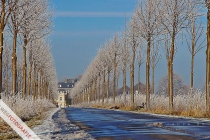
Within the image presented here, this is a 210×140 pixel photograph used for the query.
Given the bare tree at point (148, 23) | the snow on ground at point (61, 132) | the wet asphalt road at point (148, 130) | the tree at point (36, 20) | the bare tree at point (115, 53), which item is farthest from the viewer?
the bare tree at point (115, 53)

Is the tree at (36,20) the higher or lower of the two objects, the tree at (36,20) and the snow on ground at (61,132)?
the higher

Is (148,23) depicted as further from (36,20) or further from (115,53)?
(115,53)

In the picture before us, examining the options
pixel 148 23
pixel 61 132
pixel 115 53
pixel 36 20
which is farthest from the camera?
pixel 115 53

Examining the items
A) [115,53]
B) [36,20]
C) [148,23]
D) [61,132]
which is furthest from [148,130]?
[115,53]

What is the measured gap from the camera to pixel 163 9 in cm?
3622

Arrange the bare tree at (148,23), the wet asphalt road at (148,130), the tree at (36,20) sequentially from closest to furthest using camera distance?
the wet asphalt road at (148,130)
the tree at (36,20)
the bare tree at (148,23)

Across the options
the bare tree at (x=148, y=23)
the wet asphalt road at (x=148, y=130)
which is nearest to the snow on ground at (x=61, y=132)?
the wet asphalt road at (x=148, y=130)

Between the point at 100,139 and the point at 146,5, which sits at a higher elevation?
the point at 146,5

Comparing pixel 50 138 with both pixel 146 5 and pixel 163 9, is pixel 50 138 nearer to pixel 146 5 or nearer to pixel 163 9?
pixel 163 9

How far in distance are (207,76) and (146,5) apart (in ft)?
59.1

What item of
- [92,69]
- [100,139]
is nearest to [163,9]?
[100,139]

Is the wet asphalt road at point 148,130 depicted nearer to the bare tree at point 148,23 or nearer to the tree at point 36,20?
the tree at point 36,20

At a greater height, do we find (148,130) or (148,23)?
(148,23)

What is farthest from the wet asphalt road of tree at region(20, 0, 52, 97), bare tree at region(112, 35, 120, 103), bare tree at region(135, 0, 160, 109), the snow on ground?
bare tree at region(112, 35, 120, 103)
